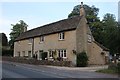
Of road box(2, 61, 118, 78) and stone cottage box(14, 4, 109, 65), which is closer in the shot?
road box(2, 61, 118, 78)

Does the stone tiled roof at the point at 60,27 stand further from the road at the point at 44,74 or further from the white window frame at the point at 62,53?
the road at the point at 44,74

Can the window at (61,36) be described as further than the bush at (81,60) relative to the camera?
Yes

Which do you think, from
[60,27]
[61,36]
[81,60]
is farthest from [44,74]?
[60,27]

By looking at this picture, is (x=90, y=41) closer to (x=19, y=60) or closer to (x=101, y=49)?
(x=101, y=49)

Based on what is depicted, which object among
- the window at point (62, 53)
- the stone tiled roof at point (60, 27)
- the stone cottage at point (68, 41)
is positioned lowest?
the window at point (62, 53)

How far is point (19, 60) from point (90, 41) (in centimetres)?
1343

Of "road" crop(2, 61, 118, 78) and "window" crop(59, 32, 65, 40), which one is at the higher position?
"window" crop(59, 32, 65, 40)

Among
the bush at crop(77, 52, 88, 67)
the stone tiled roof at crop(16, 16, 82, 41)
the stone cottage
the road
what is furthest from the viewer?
the stone tiled roof at crop(16, 16, 82, 41)

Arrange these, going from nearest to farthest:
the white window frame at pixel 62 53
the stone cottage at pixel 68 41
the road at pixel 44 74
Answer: the road at pixel 44 74
the stone cottage at pixel 68 41
the white window frame at pixel 62 53

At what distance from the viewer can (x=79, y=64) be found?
3841 centimetres

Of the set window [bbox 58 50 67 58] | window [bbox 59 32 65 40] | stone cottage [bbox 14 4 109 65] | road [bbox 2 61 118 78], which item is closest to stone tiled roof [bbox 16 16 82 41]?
stone cottage [bbox 14 4 109 65]

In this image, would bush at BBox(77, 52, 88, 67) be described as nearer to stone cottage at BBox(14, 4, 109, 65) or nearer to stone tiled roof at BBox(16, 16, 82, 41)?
stone cottage at BBox(14, 4, 109, 65)

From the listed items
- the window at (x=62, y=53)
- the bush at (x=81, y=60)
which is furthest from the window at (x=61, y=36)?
the bush at (x=81, y=60)

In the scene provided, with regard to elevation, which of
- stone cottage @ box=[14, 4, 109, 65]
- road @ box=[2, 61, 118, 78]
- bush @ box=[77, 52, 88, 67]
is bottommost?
road @ box=[2, 61, 118, 78]
